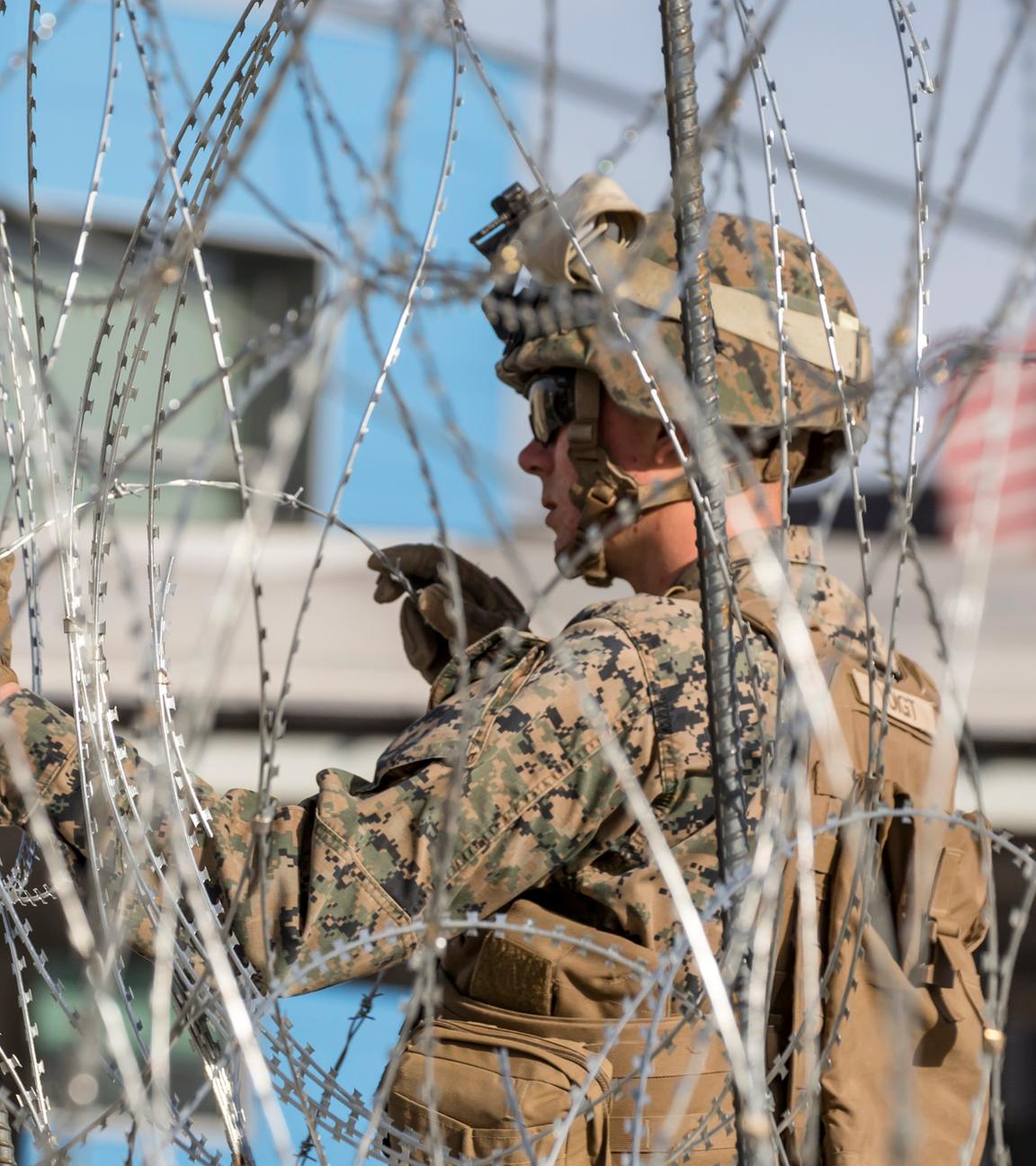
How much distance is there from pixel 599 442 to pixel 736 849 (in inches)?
29.6

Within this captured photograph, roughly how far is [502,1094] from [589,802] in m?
0.32

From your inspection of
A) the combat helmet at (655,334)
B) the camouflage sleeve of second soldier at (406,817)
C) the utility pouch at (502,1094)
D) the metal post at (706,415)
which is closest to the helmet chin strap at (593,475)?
the combat helmet at (655,334)

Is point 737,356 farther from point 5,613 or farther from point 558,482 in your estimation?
point 5,613

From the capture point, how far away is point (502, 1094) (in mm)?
1833

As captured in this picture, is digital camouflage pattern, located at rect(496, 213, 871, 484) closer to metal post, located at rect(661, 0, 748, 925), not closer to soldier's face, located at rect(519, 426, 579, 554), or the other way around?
soldier's face, located at rect(519, 426, 579, 554)

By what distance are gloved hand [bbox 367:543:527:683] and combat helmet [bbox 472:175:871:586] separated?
16 centimetres

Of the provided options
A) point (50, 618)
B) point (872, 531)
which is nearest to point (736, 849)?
point (50, 618)

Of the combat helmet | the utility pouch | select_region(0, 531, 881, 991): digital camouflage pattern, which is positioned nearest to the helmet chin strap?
the combat helmet

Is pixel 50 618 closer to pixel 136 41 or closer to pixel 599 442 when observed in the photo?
pixel 599 442

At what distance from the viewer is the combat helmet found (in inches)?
82.4

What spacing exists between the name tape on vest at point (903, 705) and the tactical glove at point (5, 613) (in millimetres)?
937

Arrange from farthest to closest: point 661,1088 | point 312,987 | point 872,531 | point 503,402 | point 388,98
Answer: point 872,531, point 503,402, point 661,1088, point 312,987, point 388,98

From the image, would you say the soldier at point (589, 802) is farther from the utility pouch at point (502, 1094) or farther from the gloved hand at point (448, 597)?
the gloved hand at point (448, 597)

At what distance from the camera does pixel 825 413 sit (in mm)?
2193
